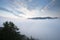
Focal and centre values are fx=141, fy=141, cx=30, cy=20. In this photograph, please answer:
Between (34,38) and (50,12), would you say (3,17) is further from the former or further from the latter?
(50,12)

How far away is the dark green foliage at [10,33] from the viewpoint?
7.04 ft

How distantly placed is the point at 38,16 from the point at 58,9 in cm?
39

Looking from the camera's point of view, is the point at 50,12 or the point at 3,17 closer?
the point at 3,17

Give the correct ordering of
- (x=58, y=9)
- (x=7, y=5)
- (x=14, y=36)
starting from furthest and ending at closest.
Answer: (x=58, y=9), (x=7, y=5), (x=14, y=36)

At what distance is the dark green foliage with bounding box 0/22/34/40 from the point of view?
7.04 ft

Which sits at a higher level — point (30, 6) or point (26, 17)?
point (30, 6)

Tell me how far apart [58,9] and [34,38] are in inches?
26.6

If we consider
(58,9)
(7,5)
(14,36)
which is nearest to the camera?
(14,36)

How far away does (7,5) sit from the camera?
2328mm

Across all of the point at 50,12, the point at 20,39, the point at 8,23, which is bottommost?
the point at 20,39

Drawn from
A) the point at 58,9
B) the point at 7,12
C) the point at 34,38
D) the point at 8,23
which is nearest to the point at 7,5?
the point at 7,12

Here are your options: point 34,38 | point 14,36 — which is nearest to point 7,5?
point 14,36

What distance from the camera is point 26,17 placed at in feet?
7.79

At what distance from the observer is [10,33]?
216 cm
